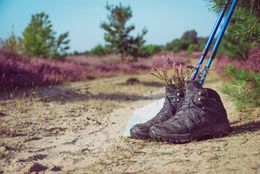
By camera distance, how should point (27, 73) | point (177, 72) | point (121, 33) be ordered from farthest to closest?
point (121, 33) → point (27, 73) → point (177, 72)

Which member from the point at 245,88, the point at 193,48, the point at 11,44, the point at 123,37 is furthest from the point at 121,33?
the point at 193,48

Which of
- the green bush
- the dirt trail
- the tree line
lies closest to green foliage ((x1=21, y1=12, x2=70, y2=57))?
the tree line

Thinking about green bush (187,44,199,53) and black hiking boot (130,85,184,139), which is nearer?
black hiking boot (130,85,184,139)

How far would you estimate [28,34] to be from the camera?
16594 millimetres

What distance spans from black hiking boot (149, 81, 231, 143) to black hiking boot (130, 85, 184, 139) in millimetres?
156

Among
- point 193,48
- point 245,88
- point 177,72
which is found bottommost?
point 245,88

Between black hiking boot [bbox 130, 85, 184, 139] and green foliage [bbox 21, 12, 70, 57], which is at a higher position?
green foliage [bbox 21, 12, 70, 57]

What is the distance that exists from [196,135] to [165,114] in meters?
0.48

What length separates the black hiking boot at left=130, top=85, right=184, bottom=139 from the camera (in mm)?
3612

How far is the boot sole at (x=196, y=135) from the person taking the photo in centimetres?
330

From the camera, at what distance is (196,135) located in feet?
10.8

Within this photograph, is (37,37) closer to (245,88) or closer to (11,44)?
(11,44)

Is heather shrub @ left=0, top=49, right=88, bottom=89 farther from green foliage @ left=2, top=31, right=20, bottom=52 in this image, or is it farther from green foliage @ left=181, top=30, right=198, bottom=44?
green foliage @ left=181, top=30, right=198, bottom=44

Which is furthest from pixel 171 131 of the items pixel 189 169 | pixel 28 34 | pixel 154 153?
pixel 28 34
